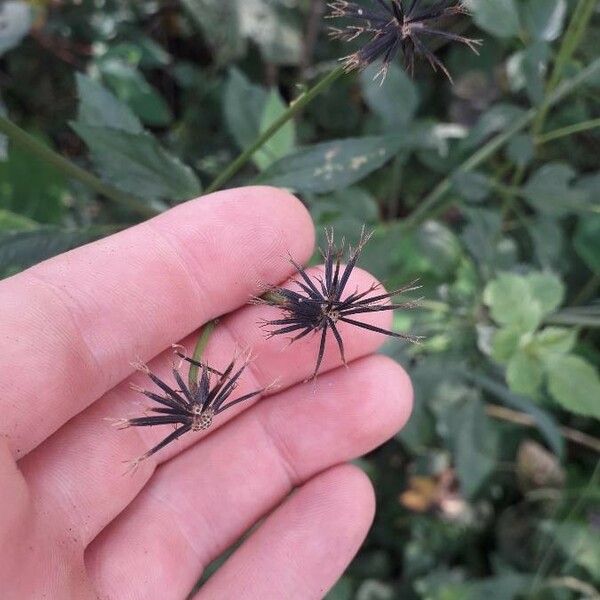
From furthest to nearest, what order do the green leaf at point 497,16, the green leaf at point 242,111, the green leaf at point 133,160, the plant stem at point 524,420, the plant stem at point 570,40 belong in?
the plant stem at point 524,420
the green leaf at point 242,111
the green leaf at point 497,16
the plant stem at point 570,40
the green leaf at point 133,160

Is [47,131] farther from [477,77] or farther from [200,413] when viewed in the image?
[200,413]

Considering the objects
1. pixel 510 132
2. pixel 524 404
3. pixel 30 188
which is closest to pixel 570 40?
pixel 510 132

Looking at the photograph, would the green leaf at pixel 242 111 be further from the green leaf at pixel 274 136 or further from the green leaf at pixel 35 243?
the green leaf at pixel 35 243

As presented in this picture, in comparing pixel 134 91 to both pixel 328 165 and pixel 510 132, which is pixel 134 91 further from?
pixel 510 132

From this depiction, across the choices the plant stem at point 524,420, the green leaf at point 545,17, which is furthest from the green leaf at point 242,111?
the plant stem at point 524,420

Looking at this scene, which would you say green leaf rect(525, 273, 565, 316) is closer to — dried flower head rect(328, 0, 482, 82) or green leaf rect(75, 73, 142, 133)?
dried flower head rect(328, 0, 482, 82)
